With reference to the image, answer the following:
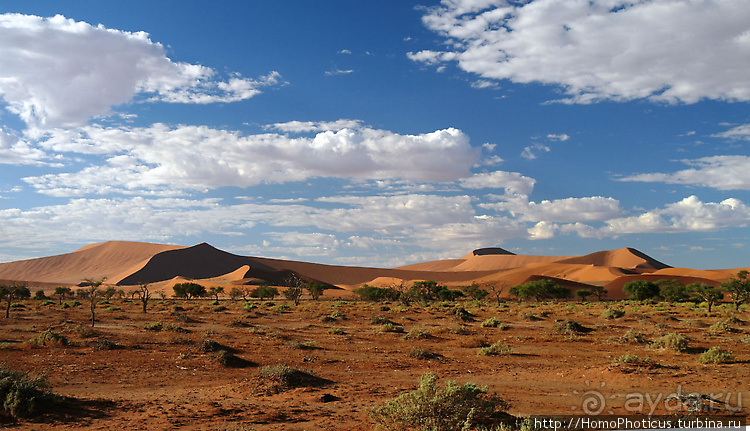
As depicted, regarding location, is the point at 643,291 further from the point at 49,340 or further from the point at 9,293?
the point at 9,293

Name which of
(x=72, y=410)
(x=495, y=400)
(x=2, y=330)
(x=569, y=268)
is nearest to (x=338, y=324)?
(x=2, y=330)

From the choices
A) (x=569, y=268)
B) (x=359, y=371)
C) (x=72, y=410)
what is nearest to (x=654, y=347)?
(x=359, y=371)

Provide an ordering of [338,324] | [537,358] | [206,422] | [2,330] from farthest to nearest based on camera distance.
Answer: [338,324] < [2,330] < [537,358] < [206,422]

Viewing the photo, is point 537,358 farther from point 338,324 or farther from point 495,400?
point 338,324

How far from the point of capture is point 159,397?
11.6 metres

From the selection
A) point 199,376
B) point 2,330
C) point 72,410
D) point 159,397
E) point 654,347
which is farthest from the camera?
point 2,330

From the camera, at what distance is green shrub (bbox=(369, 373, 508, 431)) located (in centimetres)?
761

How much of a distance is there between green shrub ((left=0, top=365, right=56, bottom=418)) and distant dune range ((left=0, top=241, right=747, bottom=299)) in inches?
4142

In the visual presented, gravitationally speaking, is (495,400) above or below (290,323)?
above

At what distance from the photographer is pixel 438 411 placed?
774cm

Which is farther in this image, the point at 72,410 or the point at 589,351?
the point at 589,351

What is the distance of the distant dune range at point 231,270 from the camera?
5059 inches

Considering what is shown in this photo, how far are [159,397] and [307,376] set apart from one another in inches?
145

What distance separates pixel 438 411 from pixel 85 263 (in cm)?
19859
